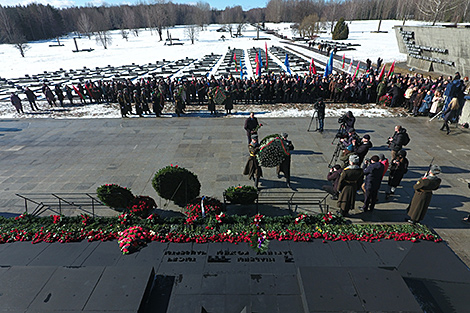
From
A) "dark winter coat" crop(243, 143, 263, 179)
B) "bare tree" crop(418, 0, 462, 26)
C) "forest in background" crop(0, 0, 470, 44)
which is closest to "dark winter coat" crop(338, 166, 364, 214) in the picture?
"dark winter coat" crop(243, 143, 263, 179)

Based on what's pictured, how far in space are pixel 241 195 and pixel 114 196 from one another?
389 cm

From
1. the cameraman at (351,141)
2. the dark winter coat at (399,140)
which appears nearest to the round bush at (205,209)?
the cameraman at (351,141)

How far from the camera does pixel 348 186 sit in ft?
25.0

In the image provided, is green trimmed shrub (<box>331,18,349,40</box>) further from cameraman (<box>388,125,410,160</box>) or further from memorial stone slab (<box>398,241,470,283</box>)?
memorial stone slab (<box>398,241,470,283</box>)

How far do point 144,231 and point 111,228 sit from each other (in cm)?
104

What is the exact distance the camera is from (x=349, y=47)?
194 ft

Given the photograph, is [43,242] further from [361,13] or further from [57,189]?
[361,13]

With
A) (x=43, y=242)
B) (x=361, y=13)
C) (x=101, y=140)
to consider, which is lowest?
(x=101, y=140)

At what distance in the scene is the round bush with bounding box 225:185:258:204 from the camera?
322 inches

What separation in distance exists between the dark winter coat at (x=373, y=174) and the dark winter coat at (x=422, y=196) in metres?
1.00

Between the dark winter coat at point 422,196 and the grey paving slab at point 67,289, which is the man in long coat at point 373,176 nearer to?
the dark winter coat at point 422,196

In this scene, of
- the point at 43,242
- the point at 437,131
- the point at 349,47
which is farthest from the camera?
the point at 349,47

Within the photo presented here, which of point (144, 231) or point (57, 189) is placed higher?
point (144, 231)

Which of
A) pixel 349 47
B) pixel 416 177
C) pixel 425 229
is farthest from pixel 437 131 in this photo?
pixel 349 47
